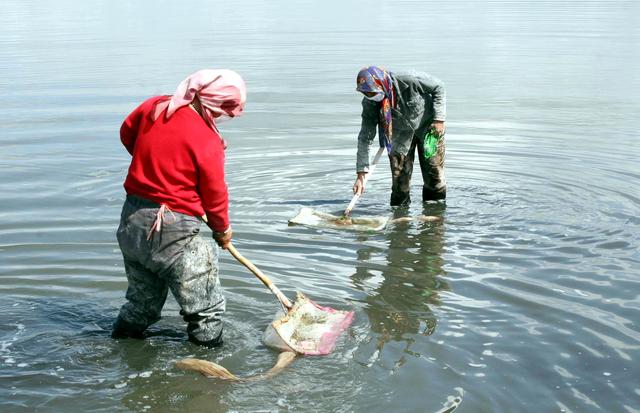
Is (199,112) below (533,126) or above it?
above

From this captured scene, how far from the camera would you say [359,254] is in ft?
26.0

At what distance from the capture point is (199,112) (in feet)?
16.3

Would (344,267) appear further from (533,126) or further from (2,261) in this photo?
(533,126)

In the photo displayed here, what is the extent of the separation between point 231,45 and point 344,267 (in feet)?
63.8

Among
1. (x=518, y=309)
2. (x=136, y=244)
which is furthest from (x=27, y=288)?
(x=518, y=309)

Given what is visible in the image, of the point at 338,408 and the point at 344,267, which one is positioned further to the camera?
the point at 344,267

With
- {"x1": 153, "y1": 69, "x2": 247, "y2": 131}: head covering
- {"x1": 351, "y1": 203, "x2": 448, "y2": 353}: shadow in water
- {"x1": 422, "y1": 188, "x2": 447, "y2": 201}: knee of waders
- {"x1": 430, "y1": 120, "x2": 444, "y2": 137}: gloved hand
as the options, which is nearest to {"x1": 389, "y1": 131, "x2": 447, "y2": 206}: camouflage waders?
{"x1": 422, "y1": 188, "x2": 447, "y2": 201}: knee of waders

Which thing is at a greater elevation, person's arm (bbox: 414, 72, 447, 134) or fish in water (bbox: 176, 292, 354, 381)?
person's arm (bbox: 414, 72, 447, 134)

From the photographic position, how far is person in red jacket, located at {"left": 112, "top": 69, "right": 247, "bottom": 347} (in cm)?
487

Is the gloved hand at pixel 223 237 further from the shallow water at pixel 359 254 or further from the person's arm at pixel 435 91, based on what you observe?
the person's arm at pixel 435 91

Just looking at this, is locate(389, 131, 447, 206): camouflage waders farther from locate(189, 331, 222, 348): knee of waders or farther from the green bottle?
locate(189, 331, 222, 348): knee of waders

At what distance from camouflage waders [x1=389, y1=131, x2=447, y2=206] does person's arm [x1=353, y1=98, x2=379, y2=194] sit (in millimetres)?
427

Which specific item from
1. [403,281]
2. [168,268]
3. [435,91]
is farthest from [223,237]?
[435,91]

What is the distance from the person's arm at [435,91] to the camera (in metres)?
8.84
